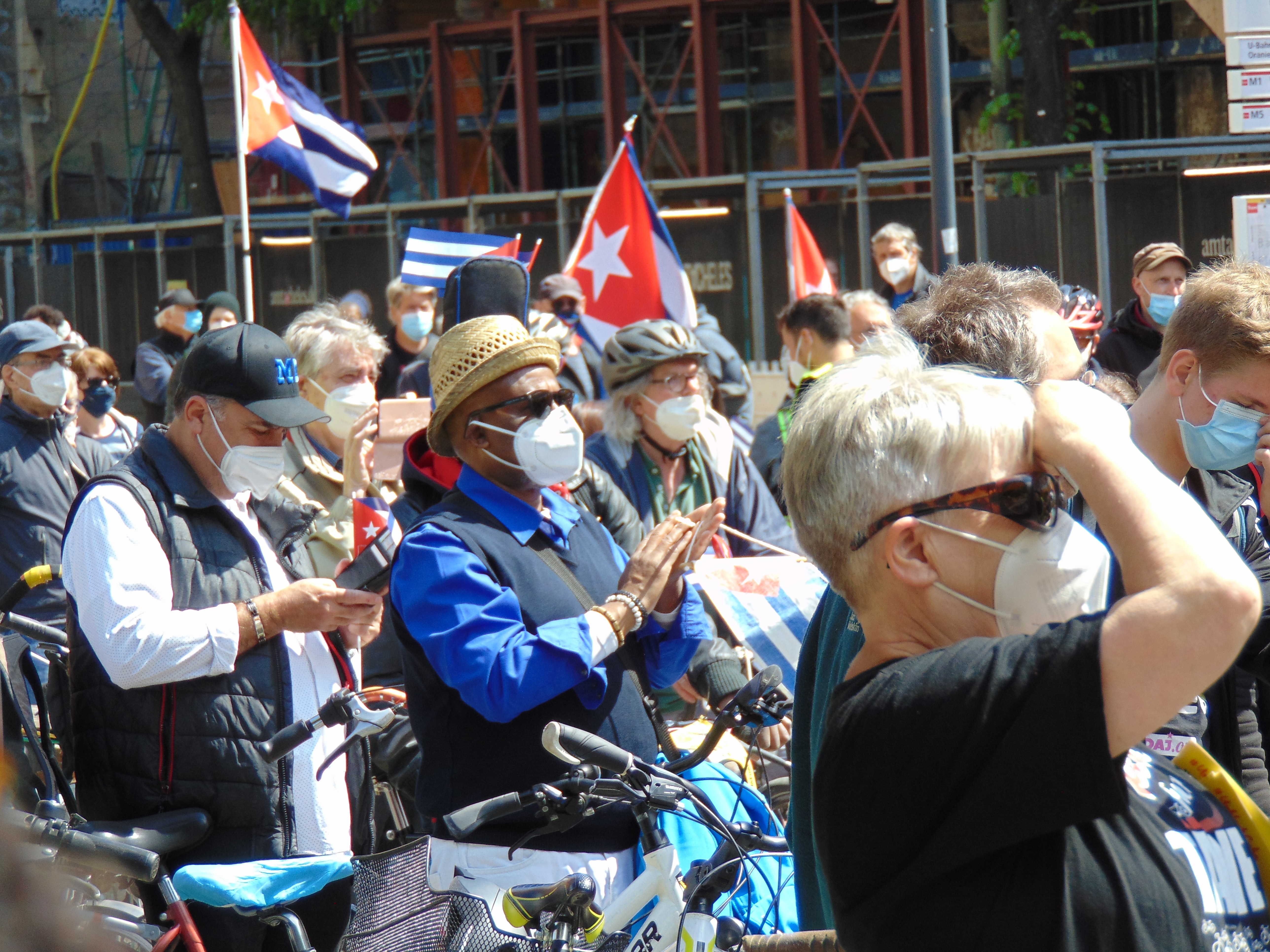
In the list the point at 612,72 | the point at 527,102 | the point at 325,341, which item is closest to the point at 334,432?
the point at 325,341

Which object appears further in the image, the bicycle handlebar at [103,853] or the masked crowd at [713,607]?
the bicycle handlebar at [103,853]

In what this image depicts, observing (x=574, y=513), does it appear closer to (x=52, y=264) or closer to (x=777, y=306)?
(x=777, y=306)

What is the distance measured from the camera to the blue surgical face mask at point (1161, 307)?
305 inches

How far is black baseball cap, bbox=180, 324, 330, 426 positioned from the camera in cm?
367

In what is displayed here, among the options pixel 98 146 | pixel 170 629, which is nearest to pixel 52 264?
pixel 98 146

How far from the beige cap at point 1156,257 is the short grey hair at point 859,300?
5.32 ft

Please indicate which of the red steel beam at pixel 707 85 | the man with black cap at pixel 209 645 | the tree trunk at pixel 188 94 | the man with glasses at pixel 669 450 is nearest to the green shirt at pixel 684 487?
the man with glasses at pixel 669 450

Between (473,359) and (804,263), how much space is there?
7.40m

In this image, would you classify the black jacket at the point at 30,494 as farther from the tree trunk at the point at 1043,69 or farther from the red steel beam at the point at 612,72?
the red steel beam at the point at 612,72

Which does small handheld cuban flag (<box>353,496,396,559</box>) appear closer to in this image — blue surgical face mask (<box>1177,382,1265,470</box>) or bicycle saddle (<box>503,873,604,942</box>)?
bicycle saddle (<box>503,873,604,942</box>)

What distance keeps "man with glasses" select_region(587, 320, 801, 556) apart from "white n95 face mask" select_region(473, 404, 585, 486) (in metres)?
1.72

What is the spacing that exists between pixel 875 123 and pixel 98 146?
14.5 meters

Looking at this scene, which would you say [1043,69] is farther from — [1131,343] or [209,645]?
[209,645]

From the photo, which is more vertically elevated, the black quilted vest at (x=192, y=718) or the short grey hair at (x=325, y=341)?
the short grey hair at (x=325, y=341)
